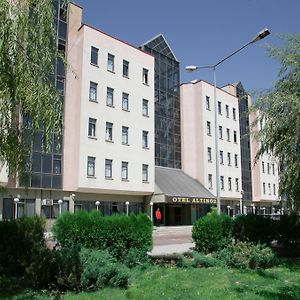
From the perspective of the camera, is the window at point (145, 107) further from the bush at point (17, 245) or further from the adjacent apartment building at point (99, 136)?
the bush at point (17, 245)

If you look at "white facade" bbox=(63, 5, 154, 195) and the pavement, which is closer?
the pavement

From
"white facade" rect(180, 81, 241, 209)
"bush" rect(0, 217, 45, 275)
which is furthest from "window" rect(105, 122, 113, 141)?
"bush" rect(0, 217, 45, 275)

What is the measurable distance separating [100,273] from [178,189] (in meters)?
38.9

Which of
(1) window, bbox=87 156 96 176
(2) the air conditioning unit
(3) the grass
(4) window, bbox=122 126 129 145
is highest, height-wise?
(4) window, bbox=122 126 129 145

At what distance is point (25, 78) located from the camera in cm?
671

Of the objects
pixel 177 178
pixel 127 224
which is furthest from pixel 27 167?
pixel 177 178

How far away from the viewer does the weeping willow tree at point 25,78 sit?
6.58 metres

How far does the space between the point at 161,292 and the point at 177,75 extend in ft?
160

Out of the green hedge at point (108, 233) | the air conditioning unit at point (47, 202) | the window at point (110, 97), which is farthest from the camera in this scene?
the window at point (110, 97)

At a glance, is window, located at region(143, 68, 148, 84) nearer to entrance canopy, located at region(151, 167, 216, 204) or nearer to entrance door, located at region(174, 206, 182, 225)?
entrance canopy, located at region(151, 167, 216, 204)

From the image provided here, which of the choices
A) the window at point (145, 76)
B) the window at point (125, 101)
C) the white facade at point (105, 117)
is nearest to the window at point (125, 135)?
the white facade at point (105, 117)

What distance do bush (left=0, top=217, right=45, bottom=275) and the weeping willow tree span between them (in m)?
3.40

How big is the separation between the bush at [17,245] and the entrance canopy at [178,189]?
3320 centimetres

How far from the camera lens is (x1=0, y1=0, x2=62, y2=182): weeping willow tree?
658 centimetres
